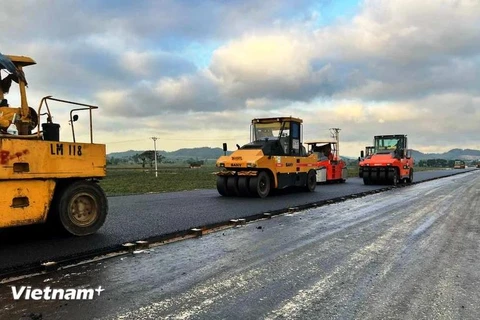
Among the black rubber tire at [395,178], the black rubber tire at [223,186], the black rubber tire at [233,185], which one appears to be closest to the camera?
the black rubber tire at [233,185]

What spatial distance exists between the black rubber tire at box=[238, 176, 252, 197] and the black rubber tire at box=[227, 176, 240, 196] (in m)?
0.12

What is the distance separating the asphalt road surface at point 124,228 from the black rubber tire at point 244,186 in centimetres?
161

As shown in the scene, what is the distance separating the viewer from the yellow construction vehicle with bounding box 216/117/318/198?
13.5 meters

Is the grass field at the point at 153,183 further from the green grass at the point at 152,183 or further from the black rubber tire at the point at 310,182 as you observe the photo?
the black rubber tire at the point at 310,182

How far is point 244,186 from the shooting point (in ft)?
44.1

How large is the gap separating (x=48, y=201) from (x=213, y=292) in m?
3.53

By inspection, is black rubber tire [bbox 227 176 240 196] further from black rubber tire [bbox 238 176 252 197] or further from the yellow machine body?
the yellow machine body

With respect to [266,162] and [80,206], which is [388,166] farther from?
[80,206]

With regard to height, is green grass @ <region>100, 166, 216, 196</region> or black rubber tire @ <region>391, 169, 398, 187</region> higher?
black rubber tire @ <region>391, 169, 398, 187</region>

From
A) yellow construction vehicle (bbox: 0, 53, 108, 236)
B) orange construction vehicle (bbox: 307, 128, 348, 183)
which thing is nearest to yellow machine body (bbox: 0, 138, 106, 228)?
yellow construction vehicle (bbox: 0, 53, 108, 236)

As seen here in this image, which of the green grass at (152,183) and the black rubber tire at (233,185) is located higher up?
the black rubber tire at (233,185)

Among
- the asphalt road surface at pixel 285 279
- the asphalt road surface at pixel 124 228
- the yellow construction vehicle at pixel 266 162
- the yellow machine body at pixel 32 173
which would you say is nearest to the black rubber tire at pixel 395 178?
the yellow construction vehicle at pixel 266 162

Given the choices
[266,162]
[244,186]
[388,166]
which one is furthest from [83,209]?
[388,166]

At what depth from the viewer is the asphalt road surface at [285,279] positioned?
3.67m
